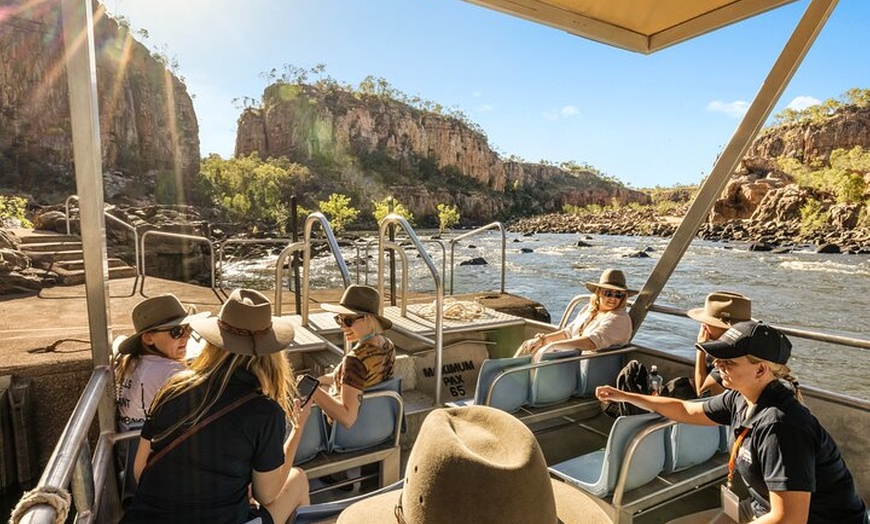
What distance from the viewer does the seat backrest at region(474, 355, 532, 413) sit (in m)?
2.88

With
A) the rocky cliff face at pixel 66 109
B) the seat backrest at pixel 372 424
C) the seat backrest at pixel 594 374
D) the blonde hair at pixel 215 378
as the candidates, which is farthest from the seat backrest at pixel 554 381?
the rocky cliff face at pixel 66 109

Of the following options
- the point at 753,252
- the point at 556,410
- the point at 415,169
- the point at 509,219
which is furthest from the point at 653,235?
the point at 556,410

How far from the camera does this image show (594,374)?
3369 mm

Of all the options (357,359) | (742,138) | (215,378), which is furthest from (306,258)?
(742,138)

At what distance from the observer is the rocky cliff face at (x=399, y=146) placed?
306 ft

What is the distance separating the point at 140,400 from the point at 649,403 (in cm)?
225

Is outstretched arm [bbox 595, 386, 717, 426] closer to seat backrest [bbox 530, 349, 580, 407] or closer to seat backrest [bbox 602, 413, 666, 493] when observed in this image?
seat backrest [bbox 602, 413, 666, 493]

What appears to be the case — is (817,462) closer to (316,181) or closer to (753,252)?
(753,252)

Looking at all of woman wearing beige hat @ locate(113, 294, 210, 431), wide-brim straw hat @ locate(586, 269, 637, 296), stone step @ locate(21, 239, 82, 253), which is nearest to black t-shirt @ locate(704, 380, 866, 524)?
wide-brim straw hat @ locate(586, 269, 637, 296)

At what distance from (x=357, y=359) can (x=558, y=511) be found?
4.66 feet

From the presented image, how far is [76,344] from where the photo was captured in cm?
376

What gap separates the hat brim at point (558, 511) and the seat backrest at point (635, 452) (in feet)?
2.72

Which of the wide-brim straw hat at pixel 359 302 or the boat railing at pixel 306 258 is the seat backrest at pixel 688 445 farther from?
the boat railing at pixel 306 258

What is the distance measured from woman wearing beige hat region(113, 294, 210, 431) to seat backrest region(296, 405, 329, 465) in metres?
0.66
